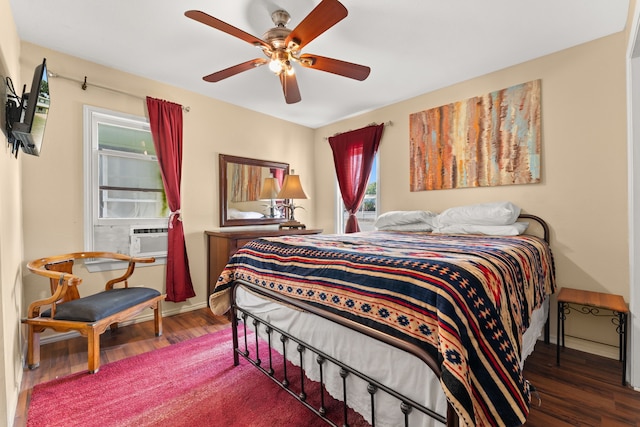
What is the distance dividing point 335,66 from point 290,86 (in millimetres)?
441

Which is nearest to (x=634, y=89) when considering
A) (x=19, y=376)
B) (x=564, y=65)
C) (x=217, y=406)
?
(x=564, y=65)

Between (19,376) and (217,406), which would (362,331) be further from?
(19,376)

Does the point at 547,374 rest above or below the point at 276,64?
below

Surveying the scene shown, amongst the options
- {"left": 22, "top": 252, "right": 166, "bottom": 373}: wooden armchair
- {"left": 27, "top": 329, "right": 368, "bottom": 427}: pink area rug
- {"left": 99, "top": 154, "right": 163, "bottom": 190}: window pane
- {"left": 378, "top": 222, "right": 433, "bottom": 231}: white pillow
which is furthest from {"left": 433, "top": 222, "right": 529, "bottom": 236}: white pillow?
{"left": 99, "top": 154, "right": 163, "bottom": 190}: window pane

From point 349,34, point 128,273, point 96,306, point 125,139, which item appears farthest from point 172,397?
point 349,34

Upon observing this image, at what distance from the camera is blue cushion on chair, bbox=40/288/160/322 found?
2031mm

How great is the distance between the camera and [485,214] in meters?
2.67

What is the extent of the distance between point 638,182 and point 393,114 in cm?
248

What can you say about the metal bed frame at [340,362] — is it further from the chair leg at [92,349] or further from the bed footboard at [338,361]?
the chair leg at [92,349]

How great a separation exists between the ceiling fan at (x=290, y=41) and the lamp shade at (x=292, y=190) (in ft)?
4.88

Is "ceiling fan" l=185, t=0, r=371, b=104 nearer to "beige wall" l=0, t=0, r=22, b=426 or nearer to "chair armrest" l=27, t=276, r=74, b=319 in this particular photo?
"beige wall" l=0, t=0, r=22, b=426

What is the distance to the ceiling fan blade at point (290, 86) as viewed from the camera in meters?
2.29

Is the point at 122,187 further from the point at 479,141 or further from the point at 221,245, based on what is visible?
the point at 479,141

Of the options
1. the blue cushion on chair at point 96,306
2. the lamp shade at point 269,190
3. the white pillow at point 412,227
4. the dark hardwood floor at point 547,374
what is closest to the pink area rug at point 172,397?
the dark hardwood floor at point 547,374
